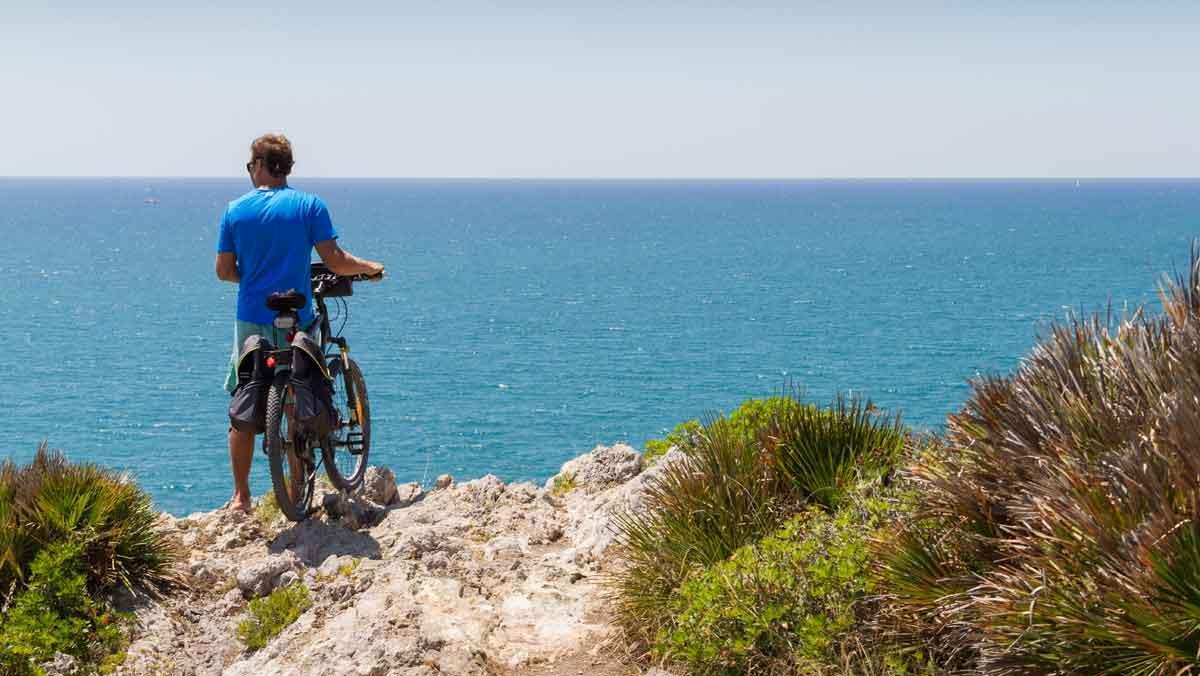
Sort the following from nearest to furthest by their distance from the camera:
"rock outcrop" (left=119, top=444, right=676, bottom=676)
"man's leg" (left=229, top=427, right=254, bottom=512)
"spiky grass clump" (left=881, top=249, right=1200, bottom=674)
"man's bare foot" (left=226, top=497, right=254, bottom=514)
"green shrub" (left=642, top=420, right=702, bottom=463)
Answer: "spiky grass clump" (left=881, top=249, right=1200, bottom=674), "rock outcrop" (left=119, top=444, right=676, bottom=676), "green shrub" (left=642, top=420, right=702, bottom=463), "man's leg" (left=229, top=427, right=254, bottom=512), "man's bare foot" (left=226, top=497, right=254, bottom=514)

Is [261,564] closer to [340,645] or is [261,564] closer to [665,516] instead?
[340,645]

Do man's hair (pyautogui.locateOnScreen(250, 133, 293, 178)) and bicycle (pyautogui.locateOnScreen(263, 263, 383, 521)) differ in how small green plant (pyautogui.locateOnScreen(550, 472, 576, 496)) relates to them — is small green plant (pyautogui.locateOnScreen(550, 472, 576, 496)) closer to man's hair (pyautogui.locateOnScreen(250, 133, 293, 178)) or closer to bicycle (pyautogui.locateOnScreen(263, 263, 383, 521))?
bicycle (pyautogui.locateOnScreen(263, 263, 383, 521))

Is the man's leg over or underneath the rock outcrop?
over

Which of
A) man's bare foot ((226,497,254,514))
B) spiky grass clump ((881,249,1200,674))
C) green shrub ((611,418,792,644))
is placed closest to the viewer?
spiky grass clump ((881,249,1200,674))

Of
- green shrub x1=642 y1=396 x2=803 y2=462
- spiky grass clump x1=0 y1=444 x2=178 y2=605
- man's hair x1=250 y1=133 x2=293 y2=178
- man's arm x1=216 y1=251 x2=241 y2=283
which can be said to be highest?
man's hair x1=250 y1=133 x2=293 y2=178

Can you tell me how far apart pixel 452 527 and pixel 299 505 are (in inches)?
40.1

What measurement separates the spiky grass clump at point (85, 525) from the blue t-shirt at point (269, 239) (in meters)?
1.43

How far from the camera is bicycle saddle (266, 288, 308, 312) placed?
7.11 metres

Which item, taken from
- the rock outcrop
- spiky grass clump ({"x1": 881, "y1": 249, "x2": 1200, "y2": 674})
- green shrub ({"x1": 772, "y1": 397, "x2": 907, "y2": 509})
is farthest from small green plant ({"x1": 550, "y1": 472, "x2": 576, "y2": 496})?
spiky grass clump ({"x1": 881, "y1": 249, "x2": 1200, "y2": 674})

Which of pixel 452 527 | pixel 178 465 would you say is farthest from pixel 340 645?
pixel 178 465

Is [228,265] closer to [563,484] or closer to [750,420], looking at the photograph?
[563,484]

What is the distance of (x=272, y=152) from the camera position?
7.23 meters

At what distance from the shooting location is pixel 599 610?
5.84 meters

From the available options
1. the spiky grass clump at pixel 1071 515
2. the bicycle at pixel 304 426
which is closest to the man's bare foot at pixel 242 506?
the bicycle at pixel 304 426
